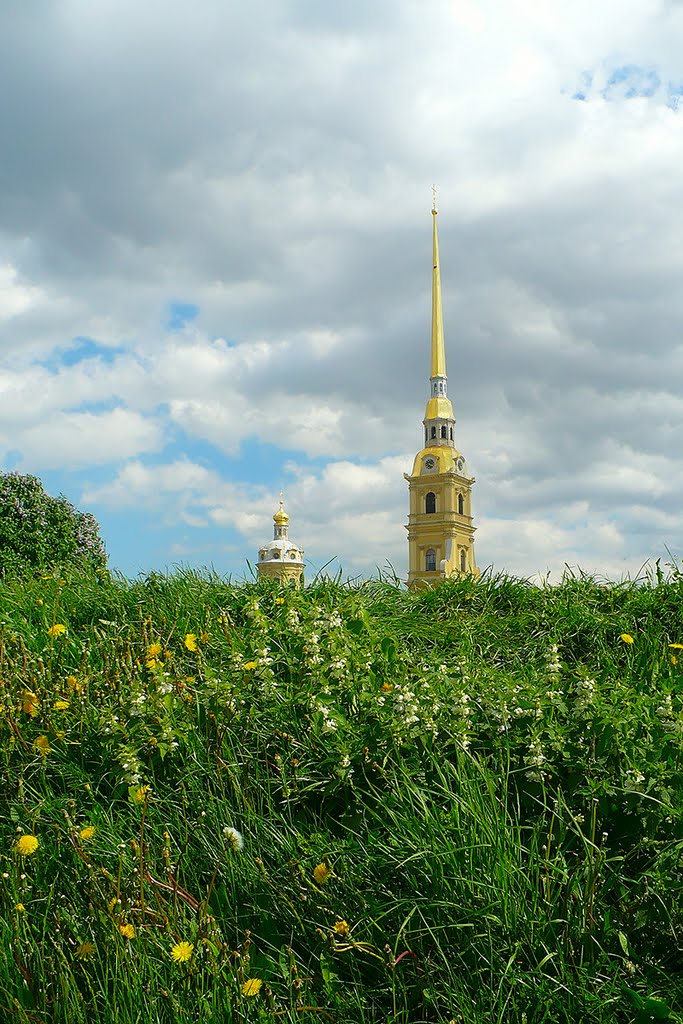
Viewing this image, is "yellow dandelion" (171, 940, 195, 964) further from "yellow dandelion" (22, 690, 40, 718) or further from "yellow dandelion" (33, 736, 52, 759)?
"yellow dandelion" (22, 690, 40, 718)

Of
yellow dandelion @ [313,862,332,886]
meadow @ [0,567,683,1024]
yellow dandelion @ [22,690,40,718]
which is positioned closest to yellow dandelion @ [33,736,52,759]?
meadow @ [0,567,683,1024]

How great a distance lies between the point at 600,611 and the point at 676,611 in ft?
1.57

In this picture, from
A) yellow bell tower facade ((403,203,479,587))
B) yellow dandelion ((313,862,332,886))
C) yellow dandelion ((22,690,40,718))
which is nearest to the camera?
yellow dandelion ((313,862,332,886))

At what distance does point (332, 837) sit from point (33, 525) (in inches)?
524

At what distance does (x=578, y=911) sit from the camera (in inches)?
120

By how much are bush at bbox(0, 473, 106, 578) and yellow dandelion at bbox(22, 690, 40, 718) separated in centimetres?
1102

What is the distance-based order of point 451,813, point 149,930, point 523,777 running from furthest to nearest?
point 523,777 < point 451,813 < point 149,930

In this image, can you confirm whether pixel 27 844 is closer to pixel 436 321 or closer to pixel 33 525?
pixel 33 525

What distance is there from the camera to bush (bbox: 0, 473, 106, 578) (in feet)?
50.3

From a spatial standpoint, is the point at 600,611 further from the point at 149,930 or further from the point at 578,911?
the point at 149,930

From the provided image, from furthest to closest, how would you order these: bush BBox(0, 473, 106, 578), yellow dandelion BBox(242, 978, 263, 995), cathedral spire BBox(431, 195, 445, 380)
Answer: cathedral spire BBox(431, 195, 445, 380) → bush BBox(0, 473, 106, 578) → yellow dandelion BBox(242, 978, 263, 995)

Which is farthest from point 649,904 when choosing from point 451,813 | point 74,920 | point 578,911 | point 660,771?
point 74,920

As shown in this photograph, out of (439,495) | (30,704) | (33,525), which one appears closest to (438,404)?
(439,495)

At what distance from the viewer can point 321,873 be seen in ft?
10.1
